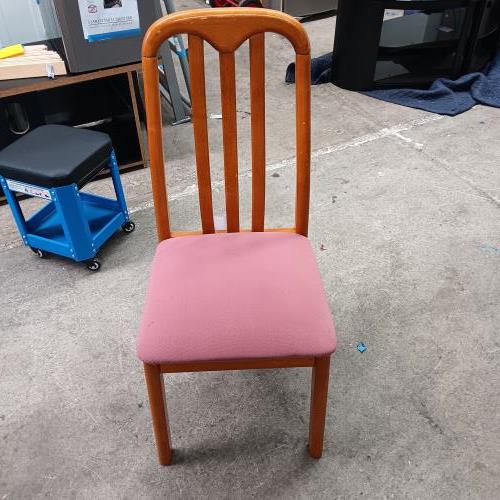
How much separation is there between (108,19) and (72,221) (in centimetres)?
84

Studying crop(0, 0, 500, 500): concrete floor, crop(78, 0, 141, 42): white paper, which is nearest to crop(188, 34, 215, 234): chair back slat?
crop(0, 0, 500, 500): concrete floor

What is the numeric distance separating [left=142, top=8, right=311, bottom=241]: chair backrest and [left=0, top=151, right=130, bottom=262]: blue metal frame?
0.58 metres

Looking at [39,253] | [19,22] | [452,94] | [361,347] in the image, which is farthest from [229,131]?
[19,22]

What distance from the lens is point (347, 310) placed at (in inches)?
63.4

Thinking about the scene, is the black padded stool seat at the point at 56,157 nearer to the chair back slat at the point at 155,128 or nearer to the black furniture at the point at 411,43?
the chair back slat at the point at 155,128

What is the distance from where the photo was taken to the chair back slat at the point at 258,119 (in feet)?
3.41

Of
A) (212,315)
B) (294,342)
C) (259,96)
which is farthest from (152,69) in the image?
(294,342)

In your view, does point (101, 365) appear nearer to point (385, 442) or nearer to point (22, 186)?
point (22, 186)

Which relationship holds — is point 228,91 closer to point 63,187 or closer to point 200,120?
point 200,120

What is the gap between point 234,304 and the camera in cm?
102

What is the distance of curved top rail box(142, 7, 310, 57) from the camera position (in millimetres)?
1000

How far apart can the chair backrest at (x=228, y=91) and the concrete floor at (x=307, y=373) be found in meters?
0.50

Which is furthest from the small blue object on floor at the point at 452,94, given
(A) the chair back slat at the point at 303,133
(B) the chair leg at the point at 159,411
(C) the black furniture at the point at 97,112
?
(B) the chair leg at the point at 159,411

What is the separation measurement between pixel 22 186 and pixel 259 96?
986 mm
